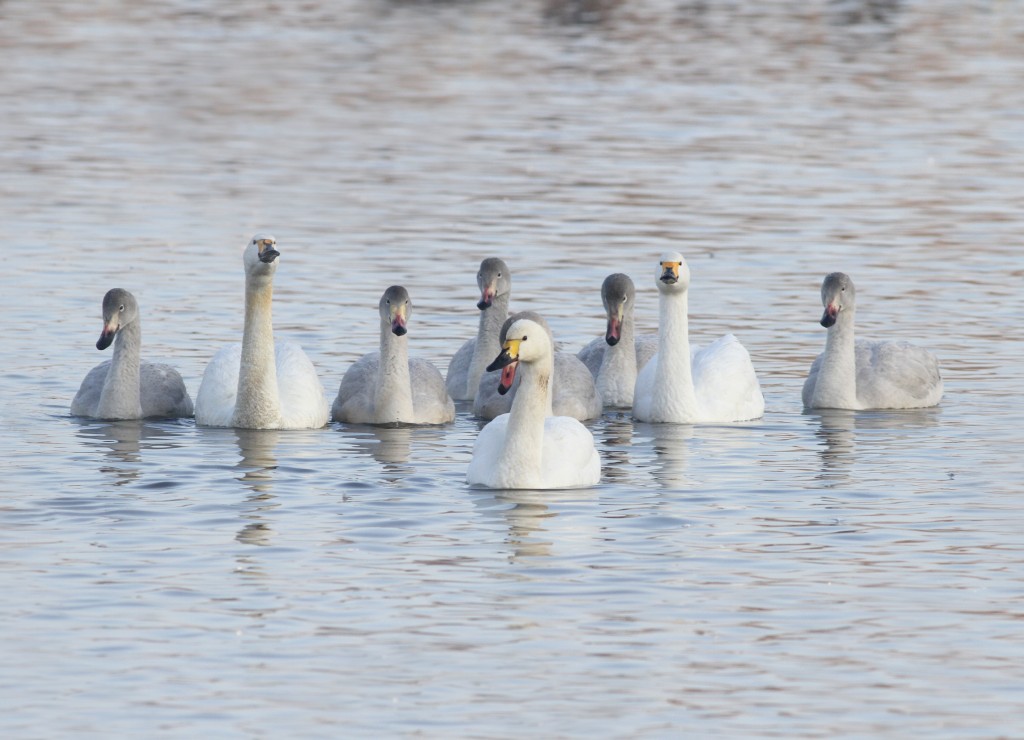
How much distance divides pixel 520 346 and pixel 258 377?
2.97m

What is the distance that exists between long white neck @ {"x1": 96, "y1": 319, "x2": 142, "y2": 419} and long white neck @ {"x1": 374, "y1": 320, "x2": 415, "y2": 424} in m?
1.86

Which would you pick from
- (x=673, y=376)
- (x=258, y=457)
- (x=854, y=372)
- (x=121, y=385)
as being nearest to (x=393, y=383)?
(x=258, y=457)

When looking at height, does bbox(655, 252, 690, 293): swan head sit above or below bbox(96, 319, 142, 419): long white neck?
above

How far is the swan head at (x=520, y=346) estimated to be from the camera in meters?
15.0

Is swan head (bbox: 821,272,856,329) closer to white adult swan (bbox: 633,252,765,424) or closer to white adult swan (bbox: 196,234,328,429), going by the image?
white adult swan (bbox: 633,252,765,424)

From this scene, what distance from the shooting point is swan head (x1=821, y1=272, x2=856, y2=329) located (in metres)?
18.3

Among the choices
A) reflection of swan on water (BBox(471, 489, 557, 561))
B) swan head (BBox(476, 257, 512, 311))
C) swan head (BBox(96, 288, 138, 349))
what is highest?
swan head (BBox(476, 257, 512, 311))

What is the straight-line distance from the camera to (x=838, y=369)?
18.5 meters

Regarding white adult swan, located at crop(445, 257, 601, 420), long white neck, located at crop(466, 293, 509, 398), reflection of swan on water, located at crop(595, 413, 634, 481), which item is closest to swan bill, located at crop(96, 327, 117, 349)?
white adult swan, located at crop(445, 257, 601, 420)

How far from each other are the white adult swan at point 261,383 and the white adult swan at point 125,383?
1.14 feet

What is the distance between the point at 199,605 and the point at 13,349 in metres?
8.51

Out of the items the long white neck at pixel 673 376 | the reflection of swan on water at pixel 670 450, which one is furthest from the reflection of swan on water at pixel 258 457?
the long white neck at pixel 673 376

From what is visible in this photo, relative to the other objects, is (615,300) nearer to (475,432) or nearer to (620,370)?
(620,370)

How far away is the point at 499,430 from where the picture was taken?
1537cm
